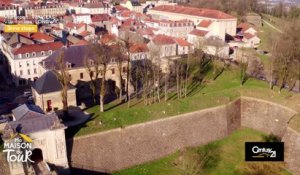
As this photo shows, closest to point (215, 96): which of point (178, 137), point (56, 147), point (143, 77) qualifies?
point (178, 137)

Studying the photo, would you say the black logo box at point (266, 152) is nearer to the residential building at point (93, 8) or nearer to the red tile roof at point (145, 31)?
the red tile roof at point (145, 31)

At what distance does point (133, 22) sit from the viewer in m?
64.6

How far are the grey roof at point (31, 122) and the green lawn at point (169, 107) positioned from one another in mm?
1765

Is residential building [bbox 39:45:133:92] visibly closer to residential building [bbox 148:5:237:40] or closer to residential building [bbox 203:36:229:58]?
residential building [bbox 203:36:229:58]

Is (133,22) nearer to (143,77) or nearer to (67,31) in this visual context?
(67,31)

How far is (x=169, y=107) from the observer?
91.0 feet

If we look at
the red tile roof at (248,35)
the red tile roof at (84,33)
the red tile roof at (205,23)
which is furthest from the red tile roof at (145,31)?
the red tile roof at (248,35)

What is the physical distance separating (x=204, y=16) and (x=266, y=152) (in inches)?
1804

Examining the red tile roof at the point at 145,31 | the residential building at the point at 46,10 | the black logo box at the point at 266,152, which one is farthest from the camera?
the residential building at the point at 46,10

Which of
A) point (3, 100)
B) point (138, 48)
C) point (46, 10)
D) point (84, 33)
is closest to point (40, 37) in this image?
point (84, 33)

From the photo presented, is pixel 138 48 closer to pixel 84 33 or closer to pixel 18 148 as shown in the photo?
pixel 84 33

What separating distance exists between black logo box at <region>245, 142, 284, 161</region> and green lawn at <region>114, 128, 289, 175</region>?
21.4 inches

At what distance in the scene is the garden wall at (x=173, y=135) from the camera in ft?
79.0

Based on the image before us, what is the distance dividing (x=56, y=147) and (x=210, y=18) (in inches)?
1930
